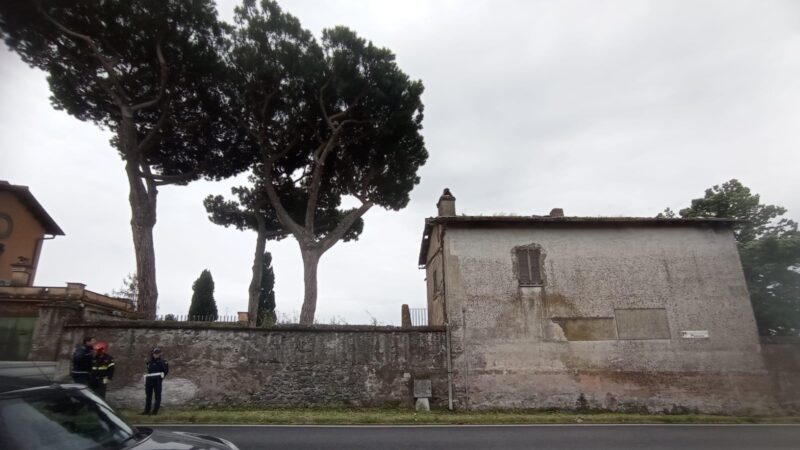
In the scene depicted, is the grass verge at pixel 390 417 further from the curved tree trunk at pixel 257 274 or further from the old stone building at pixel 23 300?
the curved tree trunk at pixel 257 274

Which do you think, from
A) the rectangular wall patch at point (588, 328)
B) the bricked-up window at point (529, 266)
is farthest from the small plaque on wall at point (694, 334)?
the bricked-up window at point (529, 266)

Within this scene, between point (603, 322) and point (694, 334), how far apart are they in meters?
2.94

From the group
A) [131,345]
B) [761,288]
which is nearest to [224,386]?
[131,345]

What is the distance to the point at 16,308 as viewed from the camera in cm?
1413

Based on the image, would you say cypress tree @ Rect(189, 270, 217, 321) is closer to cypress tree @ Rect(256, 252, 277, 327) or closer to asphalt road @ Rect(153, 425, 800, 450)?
cypress tree @ Rect(256, 252, 277, 327)

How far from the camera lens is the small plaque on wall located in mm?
13742

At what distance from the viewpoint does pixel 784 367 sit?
44.7 ft

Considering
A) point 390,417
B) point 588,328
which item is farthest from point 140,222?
point 588,328

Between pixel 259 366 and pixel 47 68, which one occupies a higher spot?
pixel 47 68

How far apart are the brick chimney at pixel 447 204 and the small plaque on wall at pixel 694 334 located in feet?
27.8

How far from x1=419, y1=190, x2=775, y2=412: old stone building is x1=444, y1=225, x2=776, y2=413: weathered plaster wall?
0.11ft

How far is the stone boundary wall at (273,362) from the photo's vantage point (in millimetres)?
12188

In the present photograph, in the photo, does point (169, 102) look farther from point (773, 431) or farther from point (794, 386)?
point (794, 386)

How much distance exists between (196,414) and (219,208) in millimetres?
12470
